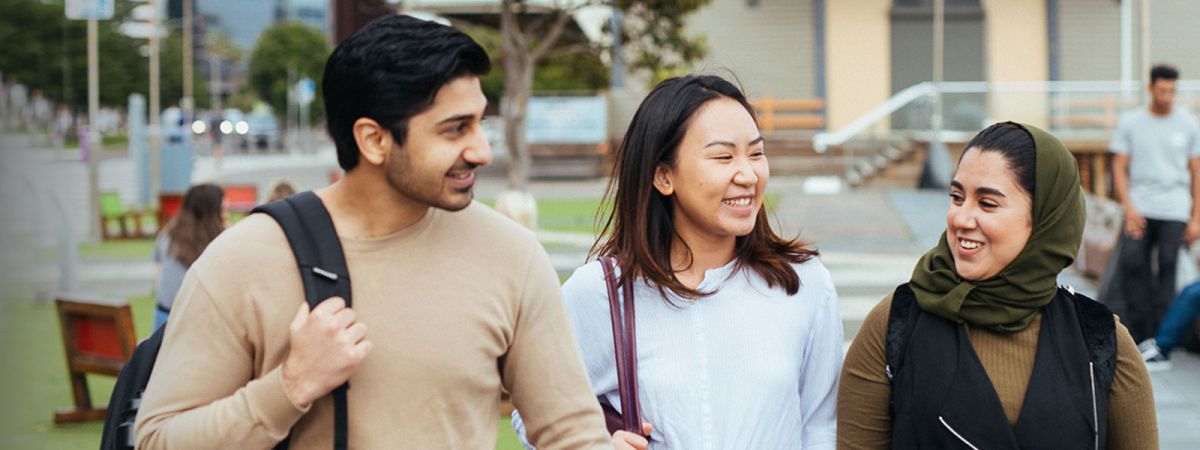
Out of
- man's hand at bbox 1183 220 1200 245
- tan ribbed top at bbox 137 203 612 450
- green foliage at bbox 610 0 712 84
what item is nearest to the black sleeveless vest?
tan ribbed top at bbox 137 203 612 450

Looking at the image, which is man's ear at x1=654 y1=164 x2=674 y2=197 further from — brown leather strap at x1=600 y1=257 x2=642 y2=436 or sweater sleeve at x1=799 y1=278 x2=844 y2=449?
sweater sleeve at x1=799 y1=278 x2=844 y2=449

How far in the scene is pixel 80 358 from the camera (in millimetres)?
8188

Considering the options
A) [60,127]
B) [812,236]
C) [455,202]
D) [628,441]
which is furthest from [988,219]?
[812,236]

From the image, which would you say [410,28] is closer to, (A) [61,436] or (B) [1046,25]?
(A) [61,436]

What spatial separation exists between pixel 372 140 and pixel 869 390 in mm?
1253

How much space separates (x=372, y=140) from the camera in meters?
2.34

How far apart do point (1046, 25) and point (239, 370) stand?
3442cm

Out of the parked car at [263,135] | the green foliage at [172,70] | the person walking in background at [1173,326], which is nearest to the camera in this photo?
the person walking in background at [1173,326]

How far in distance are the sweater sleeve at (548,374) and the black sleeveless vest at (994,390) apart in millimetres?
754

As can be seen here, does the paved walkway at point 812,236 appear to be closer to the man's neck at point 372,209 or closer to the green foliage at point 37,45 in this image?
the green foliage at point 37,45

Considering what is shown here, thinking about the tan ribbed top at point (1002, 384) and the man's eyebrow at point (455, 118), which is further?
the tan ribbed top at point (1002, 384)

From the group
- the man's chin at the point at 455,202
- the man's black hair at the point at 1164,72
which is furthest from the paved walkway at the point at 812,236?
the man's black hair at the point at 1164,72

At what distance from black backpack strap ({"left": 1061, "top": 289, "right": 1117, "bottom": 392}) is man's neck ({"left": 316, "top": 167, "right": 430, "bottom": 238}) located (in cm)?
139

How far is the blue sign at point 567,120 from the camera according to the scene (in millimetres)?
33438
